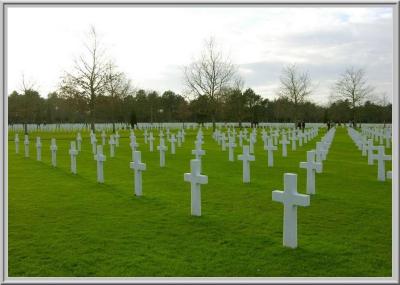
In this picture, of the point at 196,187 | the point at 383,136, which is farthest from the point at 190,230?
the point at 383,136

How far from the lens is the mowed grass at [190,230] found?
4762mm

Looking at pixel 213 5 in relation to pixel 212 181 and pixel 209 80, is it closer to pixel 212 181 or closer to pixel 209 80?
pixel 212 181

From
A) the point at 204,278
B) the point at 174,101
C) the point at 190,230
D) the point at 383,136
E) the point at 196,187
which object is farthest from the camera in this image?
the point at 174,101

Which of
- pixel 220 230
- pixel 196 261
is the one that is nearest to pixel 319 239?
pixel 220 230

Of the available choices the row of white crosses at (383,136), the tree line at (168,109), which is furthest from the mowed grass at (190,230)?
the tree line at (168,109)

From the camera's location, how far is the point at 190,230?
241 inches

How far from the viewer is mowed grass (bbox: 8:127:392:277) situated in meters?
4.76

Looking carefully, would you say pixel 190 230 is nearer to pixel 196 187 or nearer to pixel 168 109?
pixel 196 187

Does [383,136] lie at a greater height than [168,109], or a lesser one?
lesser

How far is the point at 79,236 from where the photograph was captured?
5.89 m

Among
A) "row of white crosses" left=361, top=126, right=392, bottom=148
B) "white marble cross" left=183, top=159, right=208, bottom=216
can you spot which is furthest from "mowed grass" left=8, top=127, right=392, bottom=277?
"row of white crosses" left=361, top=126, right=392, bottom=148

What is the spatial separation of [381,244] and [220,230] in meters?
2.02

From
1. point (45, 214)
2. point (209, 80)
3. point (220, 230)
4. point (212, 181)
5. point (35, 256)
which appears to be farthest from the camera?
point (209, 80)

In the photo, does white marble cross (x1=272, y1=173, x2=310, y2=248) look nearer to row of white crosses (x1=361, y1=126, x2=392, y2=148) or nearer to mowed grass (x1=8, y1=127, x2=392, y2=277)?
mowed grass (x1=8, y1=127, x2=392, y2=277)
